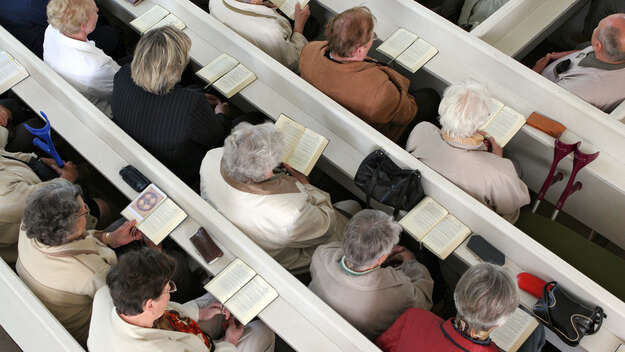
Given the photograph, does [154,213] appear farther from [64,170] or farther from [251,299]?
[64,170]

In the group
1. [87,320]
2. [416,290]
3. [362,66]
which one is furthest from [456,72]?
[87,320]

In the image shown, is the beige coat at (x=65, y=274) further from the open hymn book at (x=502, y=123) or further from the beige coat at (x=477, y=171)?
the open hymn book at (x=502, y=123)

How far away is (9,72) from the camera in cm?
343

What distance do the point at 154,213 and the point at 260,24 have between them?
144 cm

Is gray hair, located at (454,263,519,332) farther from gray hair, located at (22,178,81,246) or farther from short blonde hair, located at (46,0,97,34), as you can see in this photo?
short blonde hair, located at (46,0,97,34)

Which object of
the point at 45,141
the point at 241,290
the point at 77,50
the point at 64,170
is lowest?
the point at 64,170

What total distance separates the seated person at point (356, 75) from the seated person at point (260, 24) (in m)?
0.42

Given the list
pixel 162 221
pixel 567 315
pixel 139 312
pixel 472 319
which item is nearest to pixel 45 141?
pixel 162 221

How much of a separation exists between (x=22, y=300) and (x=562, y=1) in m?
3.69

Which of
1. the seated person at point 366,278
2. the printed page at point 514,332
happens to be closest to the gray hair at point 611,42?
the printed page at point 514,332

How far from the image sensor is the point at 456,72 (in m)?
3.44

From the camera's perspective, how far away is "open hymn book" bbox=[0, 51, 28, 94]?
339 centimetres

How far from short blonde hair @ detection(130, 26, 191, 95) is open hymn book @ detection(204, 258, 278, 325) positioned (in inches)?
39.7

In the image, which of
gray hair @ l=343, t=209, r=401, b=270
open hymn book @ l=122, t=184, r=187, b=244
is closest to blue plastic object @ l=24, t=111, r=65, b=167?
open hymn book @ l=122, t=184, r=187, b=244
